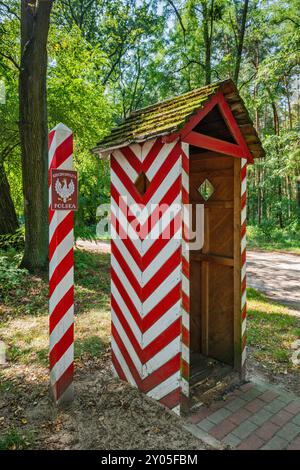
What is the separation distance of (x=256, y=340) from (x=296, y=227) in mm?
15356

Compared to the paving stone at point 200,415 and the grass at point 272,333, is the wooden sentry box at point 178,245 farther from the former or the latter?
the grass at point 272,333

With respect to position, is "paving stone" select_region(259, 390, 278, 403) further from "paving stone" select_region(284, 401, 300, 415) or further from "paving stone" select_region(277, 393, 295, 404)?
"paving stone" select_region(284, 401, 300, 415)

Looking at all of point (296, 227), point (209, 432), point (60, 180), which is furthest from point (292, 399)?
point (296, 227)

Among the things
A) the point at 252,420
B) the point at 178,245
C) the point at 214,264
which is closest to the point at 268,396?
the point at 252,420

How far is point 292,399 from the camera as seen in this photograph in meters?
3.08

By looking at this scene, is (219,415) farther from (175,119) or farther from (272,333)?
(175,119)

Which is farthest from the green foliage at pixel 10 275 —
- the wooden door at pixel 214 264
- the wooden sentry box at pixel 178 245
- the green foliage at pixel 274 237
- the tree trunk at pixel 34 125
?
the green foliage at pixel 274 237

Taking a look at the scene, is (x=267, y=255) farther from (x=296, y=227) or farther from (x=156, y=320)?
(x=156, y=320)

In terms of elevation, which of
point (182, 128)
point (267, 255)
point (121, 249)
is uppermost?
point (182, 128)

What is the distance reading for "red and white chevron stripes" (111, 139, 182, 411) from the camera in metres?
2.73

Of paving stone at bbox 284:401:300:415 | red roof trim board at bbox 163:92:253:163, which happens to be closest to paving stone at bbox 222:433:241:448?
paving stone at bbox 284:401:300:415

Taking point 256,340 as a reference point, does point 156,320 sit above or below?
above

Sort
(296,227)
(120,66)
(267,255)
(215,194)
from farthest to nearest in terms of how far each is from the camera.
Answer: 1. (120,66)
2. (296,227)
3. (267,255)
4. (215,194)

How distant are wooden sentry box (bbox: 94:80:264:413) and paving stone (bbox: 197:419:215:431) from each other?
0.18 metres
